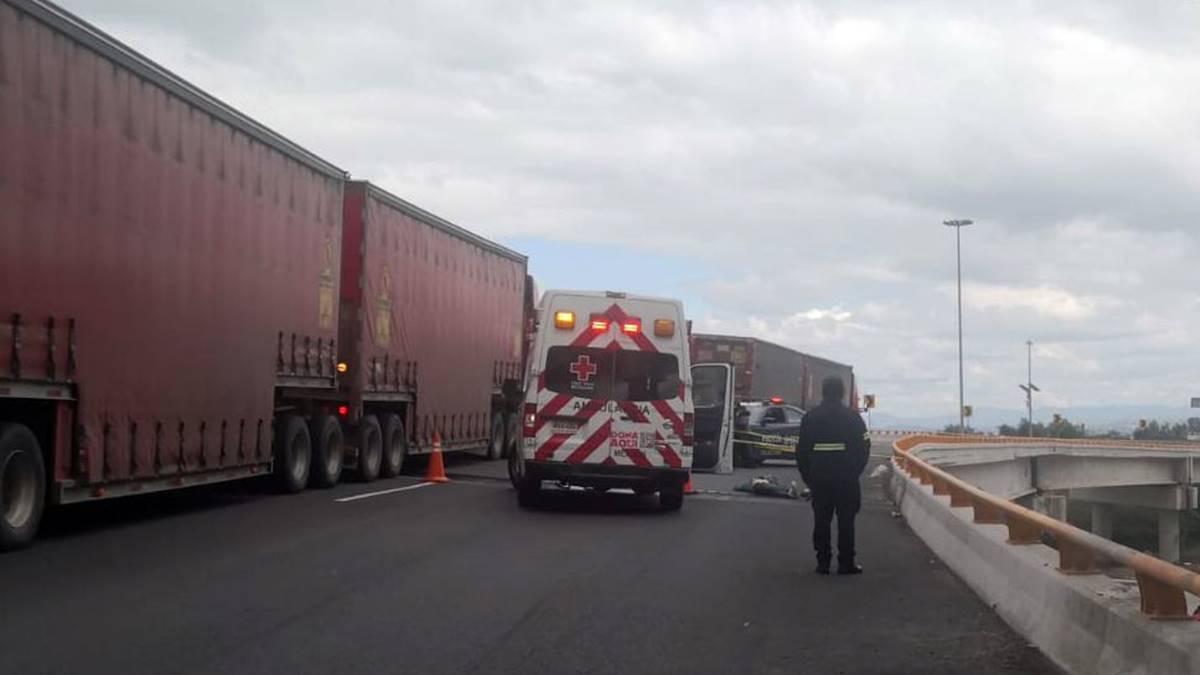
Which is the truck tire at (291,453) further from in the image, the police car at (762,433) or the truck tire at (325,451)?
the police car at (762,433)

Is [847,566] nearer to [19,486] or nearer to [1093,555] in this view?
[1093,555]

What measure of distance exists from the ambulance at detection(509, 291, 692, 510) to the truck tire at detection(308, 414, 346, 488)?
3.41m

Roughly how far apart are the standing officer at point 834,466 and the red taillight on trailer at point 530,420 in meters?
5.20

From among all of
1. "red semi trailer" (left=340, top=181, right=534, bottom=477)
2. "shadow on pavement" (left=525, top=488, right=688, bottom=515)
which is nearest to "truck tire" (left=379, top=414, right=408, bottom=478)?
"red semi trailer" (left=340, top=181, right=534, bottom=477)

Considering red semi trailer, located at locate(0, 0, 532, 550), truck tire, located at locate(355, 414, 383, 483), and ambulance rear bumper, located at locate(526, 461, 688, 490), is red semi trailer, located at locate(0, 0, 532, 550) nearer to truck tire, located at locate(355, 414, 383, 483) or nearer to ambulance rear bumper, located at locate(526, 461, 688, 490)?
truck tire, located at locate(355, 414, 383, 483)

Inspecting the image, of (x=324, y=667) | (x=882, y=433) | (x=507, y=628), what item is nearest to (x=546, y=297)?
(x=507, y=628)

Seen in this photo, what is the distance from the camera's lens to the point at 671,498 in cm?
1697

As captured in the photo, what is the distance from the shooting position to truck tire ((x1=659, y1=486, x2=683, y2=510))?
55.1 feet

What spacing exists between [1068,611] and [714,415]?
19.2 metres

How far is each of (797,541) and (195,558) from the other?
6176 millimetres

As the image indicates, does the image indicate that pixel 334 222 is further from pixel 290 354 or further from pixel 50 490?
pixel 50 490

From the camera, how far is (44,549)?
11.6m

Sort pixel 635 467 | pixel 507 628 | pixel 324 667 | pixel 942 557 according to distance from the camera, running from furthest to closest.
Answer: pixel 635 467 → pixel 942 557 → pixel 507 628 → pixel 324 667

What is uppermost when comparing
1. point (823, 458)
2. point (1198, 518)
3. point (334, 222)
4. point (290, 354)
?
point (334, 222)
